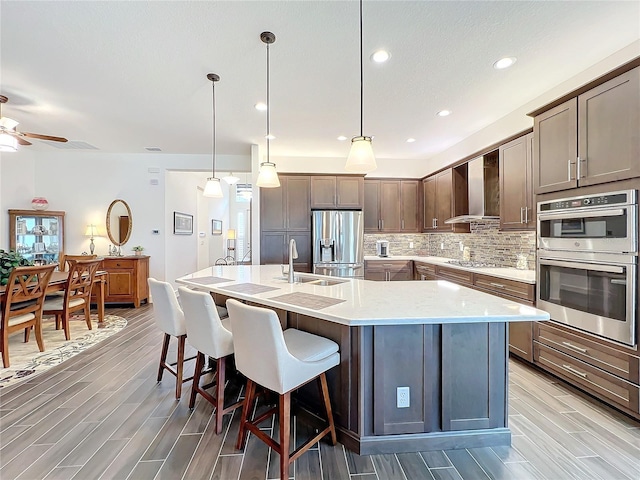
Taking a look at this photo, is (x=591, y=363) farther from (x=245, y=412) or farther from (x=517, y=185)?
(x=245, y=412)

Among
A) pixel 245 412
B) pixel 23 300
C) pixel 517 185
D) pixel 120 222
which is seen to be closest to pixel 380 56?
pixel 517 185

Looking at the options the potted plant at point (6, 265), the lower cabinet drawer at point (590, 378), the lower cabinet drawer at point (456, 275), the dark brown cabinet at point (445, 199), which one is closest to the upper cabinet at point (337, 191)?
the dark brown cabinet at point (445, 199)

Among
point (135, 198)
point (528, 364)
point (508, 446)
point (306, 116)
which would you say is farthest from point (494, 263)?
point (135, 198)

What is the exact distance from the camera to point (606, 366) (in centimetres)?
208

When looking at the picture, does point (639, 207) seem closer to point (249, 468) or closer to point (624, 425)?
point (624, 425)

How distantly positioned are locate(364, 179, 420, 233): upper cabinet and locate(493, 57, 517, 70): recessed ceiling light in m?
2.96

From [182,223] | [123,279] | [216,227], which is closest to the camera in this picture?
[123,279]

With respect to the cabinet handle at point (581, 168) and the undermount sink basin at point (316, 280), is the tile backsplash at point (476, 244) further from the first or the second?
the undermount sink basin at point (316, 280)

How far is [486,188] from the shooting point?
392cm

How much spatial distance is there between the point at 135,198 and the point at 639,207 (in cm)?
654

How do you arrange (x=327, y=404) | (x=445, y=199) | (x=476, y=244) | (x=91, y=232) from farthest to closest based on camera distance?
(x=91, y=232) < (x=445, y=199) < (x=476, y=244) < (x=327, y=404)

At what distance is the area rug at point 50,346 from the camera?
2.70 meters

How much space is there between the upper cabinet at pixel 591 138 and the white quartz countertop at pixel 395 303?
126cm

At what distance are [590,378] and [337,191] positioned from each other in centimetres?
380
